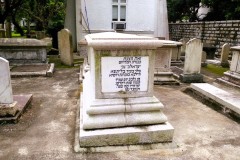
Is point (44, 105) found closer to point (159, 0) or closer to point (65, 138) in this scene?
point (65, 138)

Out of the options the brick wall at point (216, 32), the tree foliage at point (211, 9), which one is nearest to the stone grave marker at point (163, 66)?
the brick wall at point (216, 32)

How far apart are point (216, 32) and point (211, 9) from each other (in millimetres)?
8269

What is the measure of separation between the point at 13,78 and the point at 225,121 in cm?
671

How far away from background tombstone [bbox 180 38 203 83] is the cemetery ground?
70.6 inches

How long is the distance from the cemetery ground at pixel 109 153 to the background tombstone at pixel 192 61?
1.79 metres

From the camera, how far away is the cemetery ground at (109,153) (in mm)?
3230

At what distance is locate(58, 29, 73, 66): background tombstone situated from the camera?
32.1ft

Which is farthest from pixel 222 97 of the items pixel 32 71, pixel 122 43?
pixel 32 71

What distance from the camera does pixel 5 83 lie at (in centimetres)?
418

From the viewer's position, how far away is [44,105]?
17.5 feet

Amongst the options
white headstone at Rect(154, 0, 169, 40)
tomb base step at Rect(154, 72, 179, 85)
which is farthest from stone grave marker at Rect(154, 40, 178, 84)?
white headstone at Rect(154, 0, 169, 40)

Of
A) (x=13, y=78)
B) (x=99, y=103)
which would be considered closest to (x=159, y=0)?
(x=13, y=78)

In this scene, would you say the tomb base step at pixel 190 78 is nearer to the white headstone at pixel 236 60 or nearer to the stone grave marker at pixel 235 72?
the stone grave marker at pixel 235 72

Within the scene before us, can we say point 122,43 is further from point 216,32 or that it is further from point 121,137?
point 216,32
